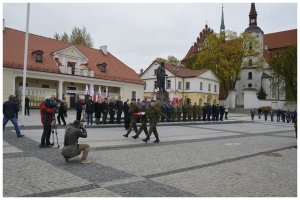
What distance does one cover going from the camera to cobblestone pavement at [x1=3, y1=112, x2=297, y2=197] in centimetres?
548

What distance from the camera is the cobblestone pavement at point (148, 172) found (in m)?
5.48

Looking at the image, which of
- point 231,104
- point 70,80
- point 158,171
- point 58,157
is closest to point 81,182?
point 158,171

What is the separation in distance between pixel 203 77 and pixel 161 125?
A: 3893cm

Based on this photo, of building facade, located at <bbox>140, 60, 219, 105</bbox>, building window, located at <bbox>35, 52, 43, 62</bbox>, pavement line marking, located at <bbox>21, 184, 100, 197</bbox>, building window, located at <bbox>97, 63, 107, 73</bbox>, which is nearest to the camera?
pavement line marking, located at <bbox>21, 184, 100, 197</bbox>

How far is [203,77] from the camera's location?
5759 cm

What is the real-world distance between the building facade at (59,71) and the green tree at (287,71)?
23691 mm

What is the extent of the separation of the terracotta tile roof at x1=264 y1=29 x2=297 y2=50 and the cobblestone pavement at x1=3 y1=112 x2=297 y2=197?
74867 mm

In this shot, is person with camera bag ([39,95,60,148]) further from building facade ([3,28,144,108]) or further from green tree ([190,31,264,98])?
green tree ([190,31,264,98])

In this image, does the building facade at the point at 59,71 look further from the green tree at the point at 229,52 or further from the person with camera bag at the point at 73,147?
the person with camera bag at the point at 73,147

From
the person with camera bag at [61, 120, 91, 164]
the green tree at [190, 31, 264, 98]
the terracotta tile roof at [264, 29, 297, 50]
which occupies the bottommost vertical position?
the person with camera bag at [61, 120, 91, 164]

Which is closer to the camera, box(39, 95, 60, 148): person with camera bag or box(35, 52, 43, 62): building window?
box(39, 95, 60, 148): person with camera bag

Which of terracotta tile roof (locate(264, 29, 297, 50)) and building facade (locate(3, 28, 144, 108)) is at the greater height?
terracotta tile roof (locate(264, 29, 297, 50))

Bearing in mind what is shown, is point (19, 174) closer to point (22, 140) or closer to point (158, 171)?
point (158, 171)

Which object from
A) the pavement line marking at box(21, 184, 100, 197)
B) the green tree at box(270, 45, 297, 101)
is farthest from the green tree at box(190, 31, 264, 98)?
the pavement line marking at box(21, 184, 100, 197)
